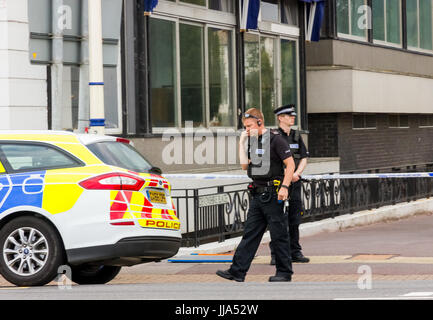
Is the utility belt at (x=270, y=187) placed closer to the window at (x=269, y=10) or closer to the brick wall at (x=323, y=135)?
the window at (x=269, y=10)

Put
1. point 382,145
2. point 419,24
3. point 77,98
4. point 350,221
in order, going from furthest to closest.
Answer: point 419,24
point 382,145
point 350,221
point 77,98

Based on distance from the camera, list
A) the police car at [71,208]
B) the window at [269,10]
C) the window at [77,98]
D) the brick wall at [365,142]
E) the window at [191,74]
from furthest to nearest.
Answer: the brick wall at [365,142]
the window at [269,10]
the window at [191,74]
the window at [77,98]
the police car at [71,208]

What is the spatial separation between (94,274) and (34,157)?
1691 millimetres

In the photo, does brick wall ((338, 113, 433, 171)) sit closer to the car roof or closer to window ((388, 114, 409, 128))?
window ((388, 114, 409, 128))

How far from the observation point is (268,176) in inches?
436

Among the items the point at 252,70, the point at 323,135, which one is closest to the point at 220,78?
the point at 252,70

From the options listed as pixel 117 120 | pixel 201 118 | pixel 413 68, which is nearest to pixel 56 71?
pixel 117 120

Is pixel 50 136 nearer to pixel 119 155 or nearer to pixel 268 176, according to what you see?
pixel 119 155

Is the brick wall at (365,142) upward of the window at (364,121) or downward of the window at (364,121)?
downward

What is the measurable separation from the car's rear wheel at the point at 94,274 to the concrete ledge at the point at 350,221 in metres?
3.21

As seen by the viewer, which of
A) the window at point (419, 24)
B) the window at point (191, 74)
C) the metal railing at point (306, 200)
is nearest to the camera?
the metal railing at point (306, 200)

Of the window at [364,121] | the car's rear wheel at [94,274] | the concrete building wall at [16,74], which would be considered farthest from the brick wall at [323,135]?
the car's rear wheel at [94,274]

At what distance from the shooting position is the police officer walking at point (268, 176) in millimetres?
11078

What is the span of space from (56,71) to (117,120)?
189 inches
